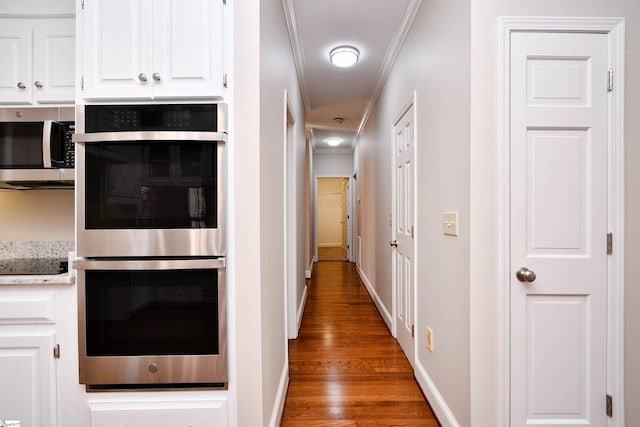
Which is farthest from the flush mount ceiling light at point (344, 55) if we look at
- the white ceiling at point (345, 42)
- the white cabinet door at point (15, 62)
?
the white cabinet door at point (15, 62)

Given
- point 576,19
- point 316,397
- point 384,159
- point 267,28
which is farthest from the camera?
point 384,159

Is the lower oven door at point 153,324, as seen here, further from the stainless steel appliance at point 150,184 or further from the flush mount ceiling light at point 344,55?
the flush mount ceiling light at point 344,55

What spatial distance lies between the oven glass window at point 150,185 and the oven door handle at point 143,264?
0.15 meters

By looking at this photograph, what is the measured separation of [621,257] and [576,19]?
114 cm

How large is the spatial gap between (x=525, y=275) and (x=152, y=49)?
1.97 m

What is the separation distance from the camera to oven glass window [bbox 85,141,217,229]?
1197mm

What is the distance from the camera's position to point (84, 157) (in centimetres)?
120

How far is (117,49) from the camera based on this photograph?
1.22 m

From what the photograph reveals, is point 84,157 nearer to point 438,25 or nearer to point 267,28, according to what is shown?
point 267,28

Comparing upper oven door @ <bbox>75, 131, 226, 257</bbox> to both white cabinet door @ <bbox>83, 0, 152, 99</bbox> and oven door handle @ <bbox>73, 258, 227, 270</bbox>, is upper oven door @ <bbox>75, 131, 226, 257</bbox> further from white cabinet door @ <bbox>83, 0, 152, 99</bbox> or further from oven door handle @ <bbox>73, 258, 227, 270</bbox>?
white cabinet door @ <bbox>83, 0, 152, 99</bbox>

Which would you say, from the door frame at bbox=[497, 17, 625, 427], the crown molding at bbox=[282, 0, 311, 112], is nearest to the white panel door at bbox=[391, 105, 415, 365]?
the door frame at bbox=[497, 17, 625, 427]

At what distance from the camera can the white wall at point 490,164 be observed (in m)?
1.32

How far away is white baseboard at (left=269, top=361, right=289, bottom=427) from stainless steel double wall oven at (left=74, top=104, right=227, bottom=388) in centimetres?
48

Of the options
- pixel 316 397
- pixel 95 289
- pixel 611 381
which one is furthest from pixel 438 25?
pixel 316 397
